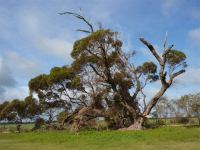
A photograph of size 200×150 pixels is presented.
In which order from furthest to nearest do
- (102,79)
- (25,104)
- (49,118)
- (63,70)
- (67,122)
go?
(25,104) → (49,118) → (63,70) → (67,122) → (102,79)

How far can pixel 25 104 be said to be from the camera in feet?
195

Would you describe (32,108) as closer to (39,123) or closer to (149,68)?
(39,123)

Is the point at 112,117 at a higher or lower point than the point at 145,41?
lower

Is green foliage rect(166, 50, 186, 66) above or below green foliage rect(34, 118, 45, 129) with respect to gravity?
above

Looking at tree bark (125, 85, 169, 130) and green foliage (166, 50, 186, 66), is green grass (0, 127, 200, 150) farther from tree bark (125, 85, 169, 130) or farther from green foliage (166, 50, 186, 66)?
green foliage (166, 50, 186, 66)

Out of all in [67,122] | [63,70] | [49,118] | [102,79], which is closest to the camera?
[102,79]

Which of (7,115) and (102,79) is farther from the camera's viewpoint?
(7,115)

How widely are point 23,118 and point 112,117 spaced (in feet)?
78.7

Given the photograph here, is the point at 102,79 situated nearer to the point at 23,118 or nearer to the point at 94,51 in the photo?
the point at 94,51

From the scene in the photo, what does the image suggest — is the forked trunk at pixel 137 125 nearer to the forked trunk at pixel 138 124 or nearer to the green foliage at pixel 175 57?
the forked trunk at pixel 138 124

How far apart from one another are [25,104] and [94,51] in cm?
2176

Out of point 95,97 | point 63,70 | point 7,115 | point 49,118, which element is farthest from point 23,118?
point 95,97

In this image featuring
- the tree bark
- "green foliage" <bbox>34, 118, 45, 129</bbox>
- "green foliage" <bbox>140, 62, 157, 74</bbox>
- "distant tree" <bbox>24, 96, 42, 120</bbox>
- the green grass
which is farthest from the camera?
"distant tree" <bbox>24, 96, 42, 120</bbox>

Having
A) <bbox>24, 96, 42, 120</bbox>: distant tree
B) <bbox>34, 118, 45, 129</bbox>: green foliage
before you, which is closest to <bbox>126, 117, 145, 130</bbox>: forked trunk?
<bbox>34, 118, 45, 129</bbox>: green foliage
